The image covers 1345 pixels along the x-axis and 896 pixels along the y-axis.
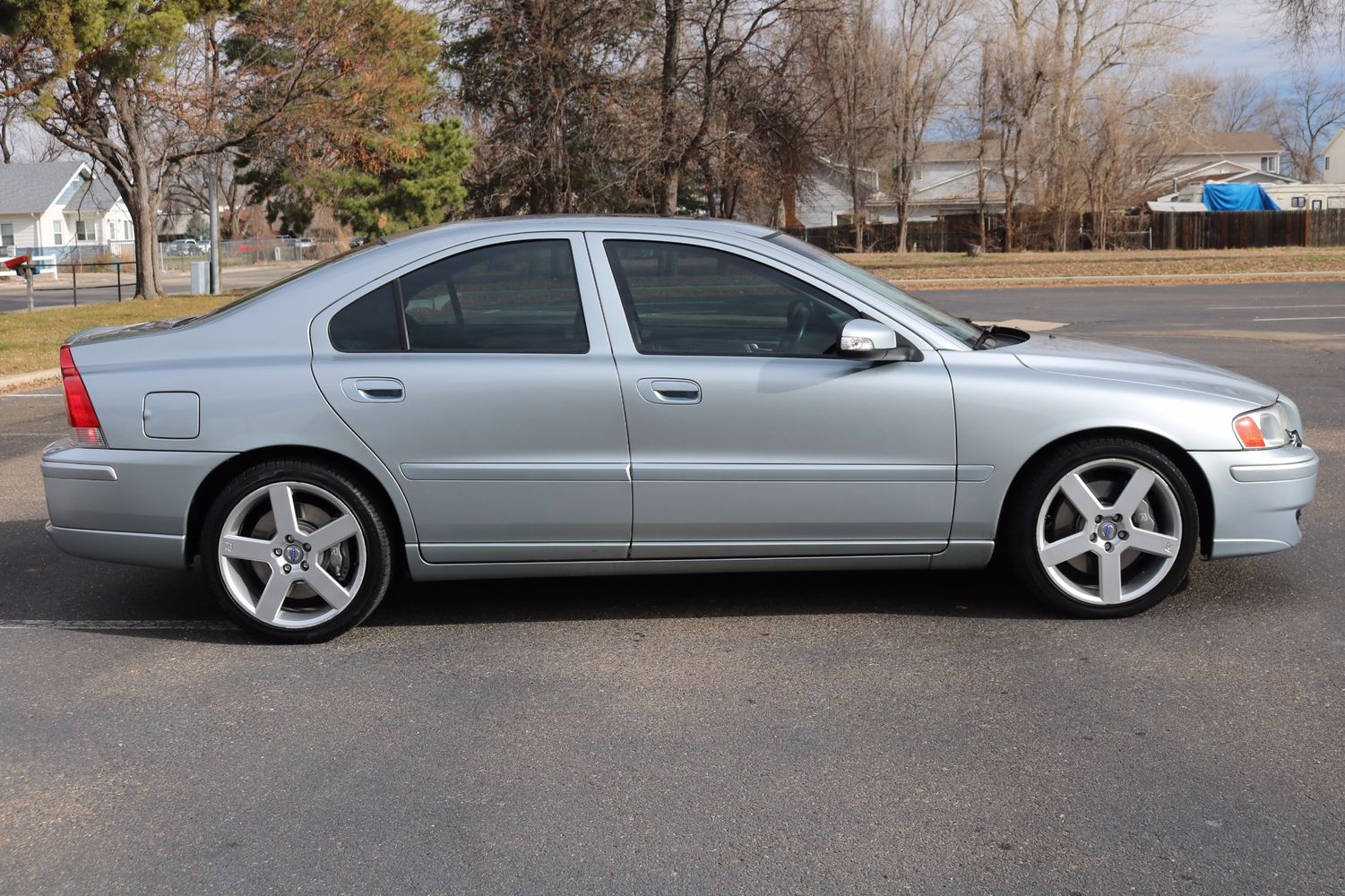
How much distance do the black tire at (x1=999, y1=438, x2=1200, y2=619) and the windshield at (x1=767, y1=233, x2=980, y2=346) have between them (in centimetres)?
61

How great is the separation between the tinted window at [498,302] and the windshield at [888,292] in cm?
89

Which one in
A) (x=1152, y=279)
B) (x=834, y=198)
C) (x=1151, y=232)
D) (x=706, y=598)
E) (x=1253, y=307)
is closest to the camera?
(x=706, y=598)

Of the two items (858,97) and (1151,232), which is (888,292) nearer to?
(1151,232)

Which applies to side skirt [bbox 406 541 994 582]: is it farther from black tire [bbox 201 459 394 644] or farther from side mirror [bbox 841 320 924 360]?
side mirror [bbox 841 320 924 360]

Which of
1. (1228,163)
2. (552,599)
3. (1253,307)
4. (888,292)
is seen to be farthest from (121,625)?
(1228,163)

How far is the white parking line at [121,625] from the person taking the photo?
17.0 ft

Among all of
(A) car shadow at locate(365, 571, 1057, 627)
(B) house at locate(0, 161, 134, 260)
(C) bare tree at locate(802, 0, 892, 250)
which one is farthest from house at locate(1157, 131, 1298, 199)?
(A) car shadow at locate(365, 571, 1057, 627)

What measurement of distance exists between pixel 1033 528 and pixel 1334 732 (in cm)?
133

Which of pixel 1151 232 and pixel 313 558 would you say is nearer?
pixel 313 558

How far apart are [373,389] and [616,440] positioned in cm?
92

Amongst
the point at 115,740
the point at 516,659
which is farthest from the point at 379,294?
the point at 115,740

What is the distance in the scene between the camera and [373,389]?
479 cm

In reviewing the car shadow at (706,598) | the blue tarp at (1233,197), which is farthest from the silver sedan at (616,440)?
the blue tarp at (1233,197)

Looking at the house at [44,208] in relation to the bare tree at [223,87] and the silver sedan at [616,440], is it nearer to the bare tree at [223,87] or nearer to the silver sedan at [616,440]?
the bare tree at [223,87]
